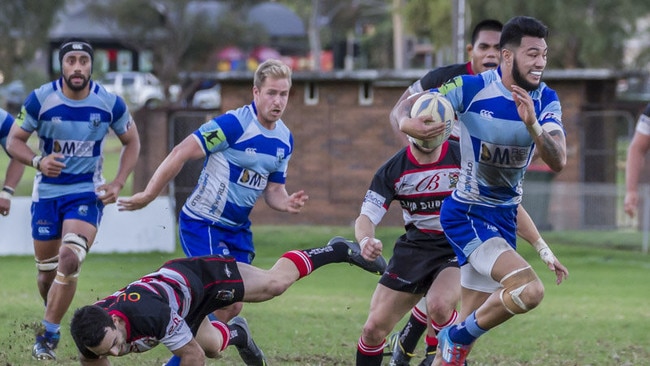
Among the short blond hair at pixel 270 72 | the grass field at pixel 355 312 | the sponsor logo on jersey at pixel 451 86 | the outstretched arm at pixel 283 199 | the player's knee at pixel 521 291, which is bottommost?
the grass field at pixel 355 312

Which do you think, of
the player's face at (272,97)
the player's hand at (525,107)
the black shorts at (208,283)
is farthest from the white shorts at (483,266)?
the player's face at (272,97)

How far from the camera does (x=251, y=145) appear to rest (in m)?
8.50

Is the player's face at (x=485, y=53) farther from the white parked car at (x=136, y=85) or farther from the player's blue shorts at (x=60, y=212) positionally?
the white parked car at (x=136, y=85)

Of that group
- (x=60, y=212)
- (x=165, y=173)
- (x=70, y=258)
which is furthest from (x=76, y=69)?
(x=165, y=173)

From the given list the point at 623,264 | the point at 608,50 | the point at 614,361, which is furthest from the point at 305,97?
the point at 608,50

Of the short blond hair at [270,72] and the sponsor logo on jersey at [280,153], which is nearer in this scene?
the short blond hair at [270,72]

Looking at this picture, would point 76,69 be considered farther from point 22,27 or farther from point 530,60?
point 22,27

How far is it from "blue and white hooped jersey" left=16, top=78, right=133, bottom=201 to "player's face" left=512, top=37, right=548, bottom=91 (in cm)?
428

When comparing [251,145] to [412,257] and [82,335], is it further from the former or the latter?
[82,335]

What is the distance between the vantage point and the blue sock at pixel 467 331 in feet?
24.2

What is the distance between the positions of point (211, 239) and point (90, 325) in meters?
2.02

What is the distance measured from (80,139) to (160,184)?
211cm

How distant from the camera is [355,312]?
1316 centimetres

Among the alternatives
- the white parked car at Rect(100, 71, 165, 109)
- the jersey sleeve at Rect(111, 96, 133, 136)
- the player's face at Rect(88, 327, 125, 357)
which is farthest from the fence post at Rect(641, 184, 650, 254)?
the white parked car at Rect(100, 71, 165, 109)
